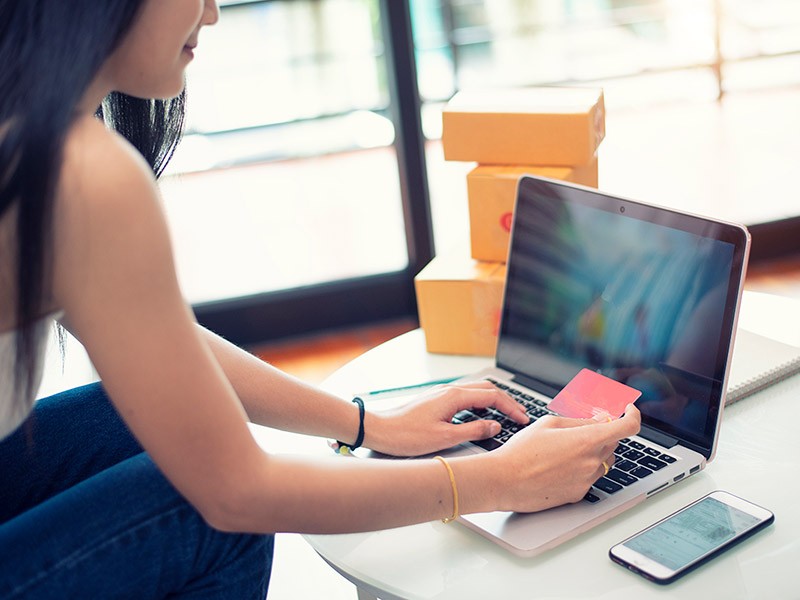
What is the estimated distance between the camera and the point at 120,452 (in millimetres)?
1162

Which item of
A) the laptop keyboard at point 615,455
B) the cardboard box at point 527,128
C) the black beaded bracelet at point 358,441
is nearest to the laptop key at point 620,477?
the laptop keyboard at point 615,455

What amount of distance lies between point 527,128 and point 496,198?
108 mm

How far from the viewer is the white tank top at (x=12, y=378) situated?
34.3 inches

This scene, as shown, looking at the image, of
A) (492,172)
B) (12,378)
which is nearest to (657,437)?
(492,172)

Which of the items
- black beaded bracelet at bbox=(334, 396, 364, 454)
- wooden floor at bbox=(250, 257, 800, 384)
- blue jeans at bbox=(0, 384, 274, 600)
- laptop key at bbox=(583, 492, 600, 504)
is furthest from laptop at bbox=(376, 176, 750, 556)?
wooden floor at bbox=(250, 257, 800, 384)

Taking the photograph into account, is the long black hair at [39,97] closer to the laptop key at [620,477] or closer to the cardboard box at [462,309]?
the laptop key at [620,477]

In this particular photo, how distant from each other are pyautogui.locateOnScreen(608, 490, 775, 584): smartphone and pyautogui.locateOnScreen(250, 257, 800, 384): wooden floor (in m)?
1.62

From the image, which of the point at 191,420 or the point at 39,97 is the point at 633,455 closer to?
the point at 191,420

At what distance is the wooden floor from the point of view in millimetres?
2570

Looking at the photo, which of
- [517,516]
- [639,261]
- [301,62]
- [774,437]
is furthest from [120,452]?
[301,62]

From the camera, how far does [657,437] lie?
107 centimetres

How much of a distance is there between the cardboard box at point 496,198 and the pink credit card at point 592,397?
36cm

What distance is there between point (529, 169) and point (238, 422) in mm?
734

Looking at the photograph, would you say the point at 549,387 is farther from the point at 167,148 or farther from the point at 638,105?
the point at 638,105
